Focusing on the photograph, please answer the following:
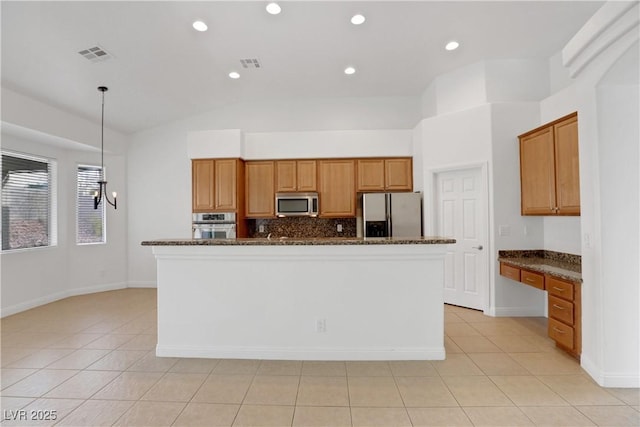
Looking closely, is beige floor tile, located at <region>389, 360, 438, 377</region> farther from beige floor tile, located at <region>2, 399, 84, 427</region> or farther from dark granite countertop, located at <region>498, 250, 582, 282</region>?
beige floor tile, located at <region>2, 399, 84, 427</region>

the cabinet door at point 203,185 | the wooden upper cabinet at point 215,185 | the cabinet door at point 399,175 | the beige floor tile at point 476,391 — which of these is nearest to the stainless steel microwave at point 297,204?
the wooden upper cabinet at point 215,185

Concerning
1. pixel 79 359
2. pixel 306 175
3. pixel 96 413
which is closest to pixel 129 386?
pixel 96 413

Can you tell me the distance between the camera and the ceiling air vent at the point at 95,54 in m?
3.44

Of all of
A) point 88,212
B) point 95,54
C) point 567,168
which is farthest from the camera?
point 88,212

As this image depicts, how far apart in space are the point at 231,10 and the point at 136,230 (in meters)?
4.50

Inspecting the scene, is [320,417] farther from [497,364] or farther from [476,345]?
[476,345]

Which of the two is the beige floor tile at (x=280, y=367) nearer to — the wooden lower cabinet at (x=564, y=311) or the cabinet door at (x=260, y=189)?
the wooden lower cabinet at (x=564, y=311)

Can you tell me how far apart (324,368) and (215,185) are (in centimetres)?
359

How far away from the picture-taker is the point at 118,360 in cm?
279

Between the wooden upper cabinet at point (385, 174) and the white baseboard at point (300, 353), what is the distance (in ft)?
9.71

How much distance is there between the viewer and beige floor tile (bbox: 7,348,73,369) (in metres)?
2.71

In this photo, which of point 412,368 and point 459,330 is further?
point 459,330

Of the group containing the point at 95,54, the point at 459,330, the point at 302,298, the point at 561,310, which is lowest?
the point at 459,330

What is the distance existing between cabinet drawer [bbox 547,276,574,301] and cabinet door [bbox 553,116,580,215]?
0.78 m
